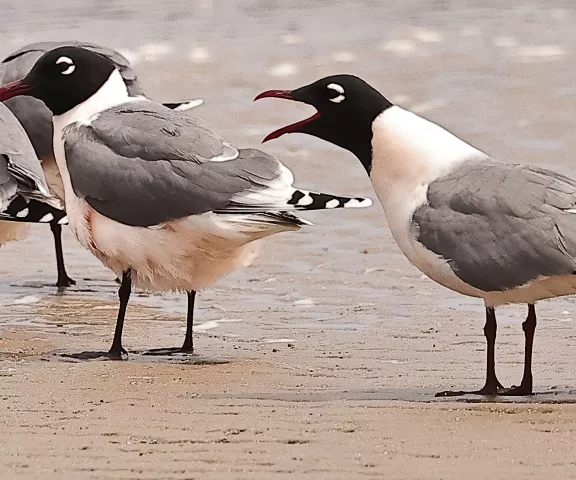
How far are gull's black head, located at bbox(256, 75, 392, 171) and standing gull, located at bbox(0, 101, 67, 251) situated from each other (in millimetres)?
1553

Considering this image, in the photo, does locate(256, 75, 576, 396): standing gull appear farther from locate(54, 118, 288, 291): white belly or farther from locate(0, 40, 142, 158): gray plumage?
locate(0, 40, 142, 158): gray plumage

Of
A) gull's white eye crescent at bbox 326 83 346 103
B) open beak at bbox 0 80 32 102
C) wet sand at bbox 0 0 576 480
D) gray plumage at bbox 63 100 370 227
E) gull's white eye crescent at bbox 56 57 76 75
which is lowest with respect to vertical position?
wet sand at bbox 0 0 576 480

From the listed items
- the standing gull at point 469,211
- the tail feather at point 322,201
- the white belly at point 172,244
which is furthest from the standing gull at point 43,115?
the standing gull at point 469,211

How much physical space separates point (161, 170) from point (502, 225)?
1898mm

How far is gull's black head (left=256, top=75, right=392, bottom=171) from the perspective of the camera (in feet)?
20.9

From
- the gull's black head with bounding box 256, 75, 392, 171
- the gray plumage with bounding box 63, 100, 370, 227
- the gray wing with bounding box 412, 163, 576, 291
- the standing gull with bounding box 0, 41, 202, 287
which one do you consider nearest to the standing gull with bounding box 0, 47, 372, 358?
the gray plumage with bounding box 63, 100, 370, 227

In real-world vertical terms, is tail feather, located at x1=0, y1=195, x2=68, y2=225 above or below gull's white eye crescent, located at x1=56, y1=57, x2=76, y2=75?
below

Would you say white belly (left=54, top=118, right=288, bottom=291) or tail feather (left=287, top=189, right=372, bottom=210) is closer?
tail feather (left=287, top=189, right=372, bottom=210)

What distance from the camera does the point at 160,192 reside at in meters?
6.81

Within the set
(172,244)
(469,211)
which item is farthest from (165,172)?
(469,211)

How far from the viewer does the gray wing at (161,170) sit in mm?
6750

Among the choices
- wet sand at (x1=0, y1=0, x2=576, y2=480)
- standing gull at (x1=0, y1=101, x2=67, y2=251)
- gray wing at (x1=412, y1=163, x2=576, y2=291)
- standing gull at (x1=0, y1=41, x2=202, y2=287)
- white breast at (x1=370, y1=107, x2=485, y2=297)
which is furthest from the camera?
standing gull at (x1=0, y1=41, x2=202, y2=287)

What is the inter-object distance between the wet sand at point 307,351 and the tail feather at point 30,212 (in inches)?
24.4

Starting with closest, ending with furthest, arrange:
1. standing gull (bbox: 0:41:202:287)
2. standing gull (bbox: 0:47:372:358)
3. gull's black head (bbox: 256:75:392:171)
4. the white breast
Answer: the white breast < gull's black head (bbox: 256:75:392:171) < standing gull (bbox: 0:47:372:358) < standing gull (bbox: 0:41:202:287)
